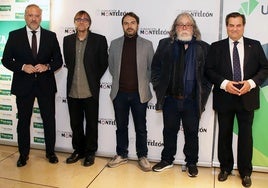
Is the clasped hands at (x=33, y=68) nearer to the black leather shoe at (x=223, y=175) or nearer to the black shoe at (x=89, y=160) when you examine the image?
the black shoe at (x=89, y=160)

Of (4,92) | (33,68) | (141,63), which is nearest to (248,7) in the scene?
(141,63)

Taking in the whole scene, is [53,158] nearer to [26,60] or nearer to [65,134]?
[65,134]

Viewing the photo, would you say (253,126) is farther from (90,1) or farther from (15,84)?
(15,84)

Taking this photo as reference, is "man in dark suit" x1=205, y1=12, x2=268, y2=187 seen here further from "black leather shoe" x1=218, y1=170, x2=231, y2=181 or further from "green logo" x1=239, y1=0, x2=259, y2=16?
"green logo" x1=239, y1=0, x2=259, y2=16

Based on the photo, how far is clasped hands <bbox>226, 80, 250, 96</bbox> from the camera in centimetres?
308

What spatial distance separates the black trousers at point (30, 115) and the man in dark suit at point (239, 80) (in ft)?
6.16

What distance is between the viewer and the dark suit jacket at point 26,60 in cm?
357

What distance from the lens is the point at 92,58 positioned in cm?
361

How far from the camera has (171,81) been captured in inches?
133

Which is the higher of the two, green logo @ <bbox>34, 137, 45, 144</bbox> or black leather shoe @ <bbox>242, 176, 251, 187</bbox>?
green logo @ <bbox>34, 137, 45, 144</bbox>

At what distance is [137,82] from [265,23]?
1551 mm

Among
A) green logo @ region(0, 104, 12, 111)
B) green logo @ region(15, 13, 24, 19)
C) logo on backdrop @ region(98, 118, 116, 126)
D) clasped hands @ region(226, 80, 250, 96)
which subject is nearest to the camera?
clasped hands @ region(226, 80, 250, 96)

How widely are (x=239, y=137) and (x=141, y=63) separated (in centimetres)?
132

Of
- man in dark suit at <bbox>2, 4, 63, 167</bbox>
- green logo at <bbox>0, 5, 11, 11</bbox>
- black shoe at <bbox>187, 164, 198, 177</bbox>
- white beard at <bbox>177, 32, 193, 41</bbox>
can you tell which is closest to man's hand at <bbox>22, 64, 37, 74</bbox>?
man in dark suit at <bbox>2, 4, 63, 167</bbox>
